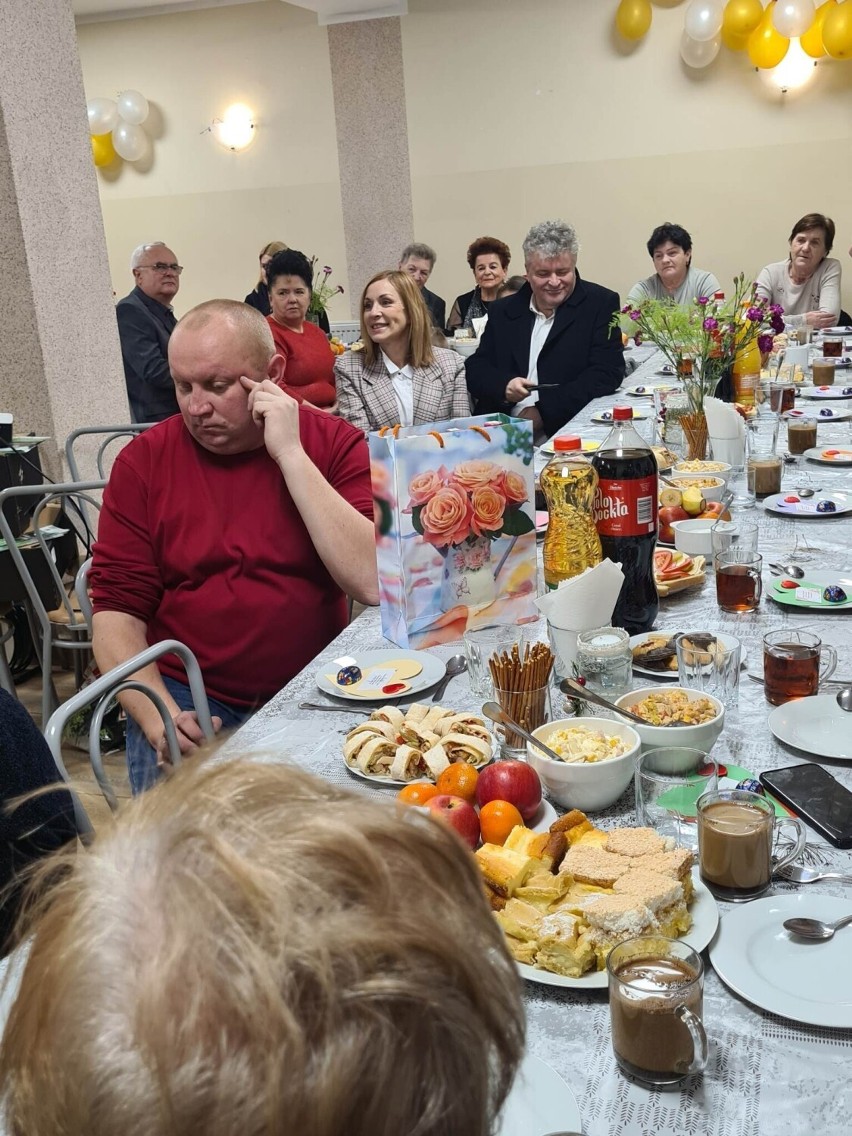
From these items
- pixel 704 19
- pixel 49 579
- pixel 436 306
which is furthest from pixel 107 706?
pixel 704 19

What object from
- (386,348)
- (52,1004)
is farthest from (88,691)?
(386,348)

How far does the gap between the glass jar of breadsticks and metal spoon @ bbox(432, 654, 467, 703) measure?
183 millimetres

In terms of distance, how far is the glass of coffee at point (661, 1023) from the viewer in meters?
0.78

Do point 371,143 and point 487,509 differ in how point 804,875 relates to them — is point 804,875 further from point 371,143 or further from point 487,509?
point 371,143

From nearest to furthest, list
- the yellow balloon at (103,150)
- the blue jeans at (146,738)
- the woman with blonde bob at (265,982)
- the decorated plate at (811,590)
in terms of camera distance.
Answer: the woman with blonde bob at (265,982)
the decorated plate at (811,590)
the blue jeans at (146,738)
the yellow balloon at (103,150)

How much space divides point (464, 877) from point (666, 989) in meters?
0.44

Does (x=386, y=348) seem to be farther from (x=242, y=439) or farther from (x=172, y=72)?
(x=172, y=72)

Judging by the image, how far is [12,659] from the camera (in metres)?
3.96

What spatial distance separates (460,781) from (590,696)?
22 centimetres

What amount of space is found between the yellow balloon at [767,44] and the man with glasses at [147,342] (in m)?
4.68

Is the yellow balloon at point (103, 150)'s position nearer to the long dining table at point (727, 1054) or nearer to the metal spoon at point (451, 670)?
the metal spoon at point (451, 670)

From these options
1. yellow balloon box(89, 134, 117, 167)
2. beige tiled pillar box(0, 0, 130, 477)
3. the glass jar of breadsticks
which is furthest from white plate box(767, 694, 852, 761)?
yellow balloon box(89, 134, 117, 167)

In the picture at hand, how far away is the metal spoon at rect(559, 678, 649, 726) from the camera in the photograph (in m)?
1.28

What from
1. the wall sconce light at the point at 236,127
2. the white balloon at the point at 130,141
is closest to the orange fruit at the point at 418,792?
the wall sconce light at the point at 236,127
